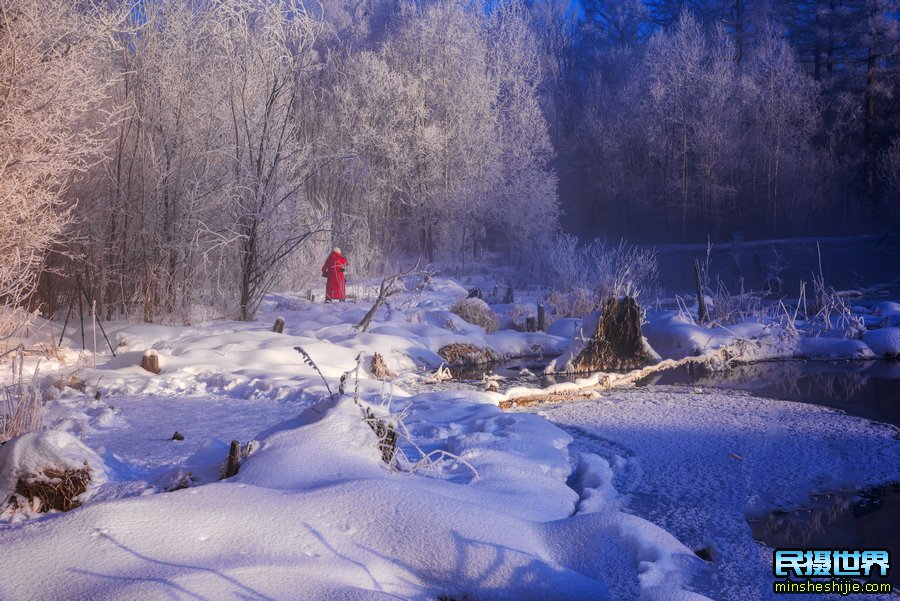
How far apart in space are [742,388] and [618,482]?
16.6 ft

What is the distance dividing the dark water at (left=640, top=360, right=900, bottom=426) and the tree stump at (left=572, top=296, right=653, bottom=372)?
0.59 meters

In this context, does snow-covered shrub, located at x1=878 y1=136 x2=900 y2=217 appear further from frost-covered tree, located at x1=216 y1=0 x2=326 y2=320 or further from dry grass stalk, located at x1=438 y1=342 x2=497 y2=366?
frost-covered tree, located at x1=216 y1=0 x2=326 y2=320

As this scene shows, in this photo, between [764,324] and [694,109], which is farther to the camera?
[694,109]

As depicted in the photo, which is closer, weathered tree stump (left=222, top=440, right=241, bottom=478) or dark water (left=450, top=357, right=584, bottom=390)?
weathered tree stump (left=222, top=440, right=241, bottom=478)

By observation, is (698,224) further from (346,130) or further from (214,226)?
(214,226)

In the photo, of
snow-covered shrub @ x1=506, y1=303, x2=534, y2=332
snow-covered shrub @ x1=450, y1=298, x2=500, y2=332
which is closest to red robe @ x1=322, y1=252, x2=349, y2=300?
snow-covered shrub @ x1=450, y1=298, x2=500, y2=332

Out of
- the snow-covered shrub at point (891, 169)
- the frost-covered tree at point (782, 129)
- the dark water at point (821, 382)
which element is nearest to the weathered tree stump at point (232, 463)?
the dark water at point (821, 382)

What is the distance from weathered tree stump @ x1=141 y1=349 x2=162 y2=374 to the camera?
28.8 ft

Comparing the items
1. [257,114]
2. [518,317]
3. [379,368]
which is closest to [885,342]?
[518,317]

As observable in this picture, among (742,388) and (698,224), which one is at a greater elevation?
(698,224)

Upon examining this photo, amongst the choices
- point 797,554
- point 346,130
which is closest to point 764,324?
point 797,554

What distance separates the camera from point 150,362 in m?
8.78

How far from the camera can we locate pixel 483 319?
14.8 metres

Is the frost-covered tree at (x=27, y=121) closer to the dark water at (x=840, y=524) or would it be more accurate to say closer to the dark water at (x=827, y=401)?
the dark water at (x=827, y=401)
